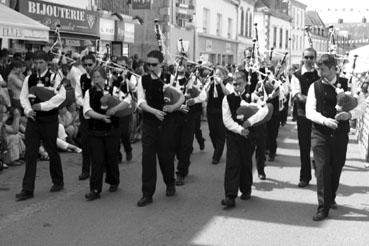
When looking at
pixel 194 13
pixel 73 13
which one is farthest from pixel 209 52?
pixel 73 13

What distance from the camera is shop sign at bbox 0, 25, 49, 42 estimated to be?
11.0m

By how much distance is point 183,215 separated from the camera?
6637 mm

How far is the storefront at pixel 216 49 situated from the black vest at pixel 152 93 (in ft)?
66.4

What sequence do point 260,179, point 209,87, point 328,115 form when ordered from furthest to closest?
1. point 209,87
2. point 260,179
3. point 328,115

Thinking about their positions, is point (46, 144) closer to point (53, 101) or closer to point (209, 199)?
point (53, 101)

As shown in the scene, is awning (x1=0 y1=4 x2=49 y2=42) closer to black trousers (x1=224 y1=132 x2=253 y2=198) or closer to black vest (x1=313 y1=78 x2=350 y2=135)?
black trousers (x1=224 y1=132 x2=253 y2=198)

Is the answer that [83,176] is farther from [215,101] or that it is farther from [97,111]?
[215,101]

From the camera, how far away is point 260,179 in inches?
349

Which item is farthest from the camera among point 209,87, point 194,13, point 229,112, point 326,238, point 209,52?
point 209,52

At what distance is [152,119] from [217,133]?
3.49 m

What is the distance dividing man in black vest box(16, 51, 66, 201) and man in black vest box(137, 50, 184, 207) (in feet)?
3.99

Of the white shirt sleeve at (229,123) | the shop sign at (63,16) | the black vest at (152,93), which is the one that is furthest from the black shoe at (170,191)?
the shop sign at (63,16)

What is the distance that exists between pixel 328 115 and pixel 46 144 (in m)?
3.70

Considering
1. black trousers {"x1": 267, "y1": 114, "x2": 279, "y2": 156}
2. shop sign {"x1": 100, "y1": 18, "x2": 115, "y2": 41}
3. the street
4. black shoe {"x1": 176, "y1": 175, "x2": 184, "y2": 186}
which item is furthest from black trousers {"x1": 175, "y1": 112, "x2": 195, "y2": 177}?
shop sign {"x1": 100, "y1": 18, "x2": 115, "y2": 41}
